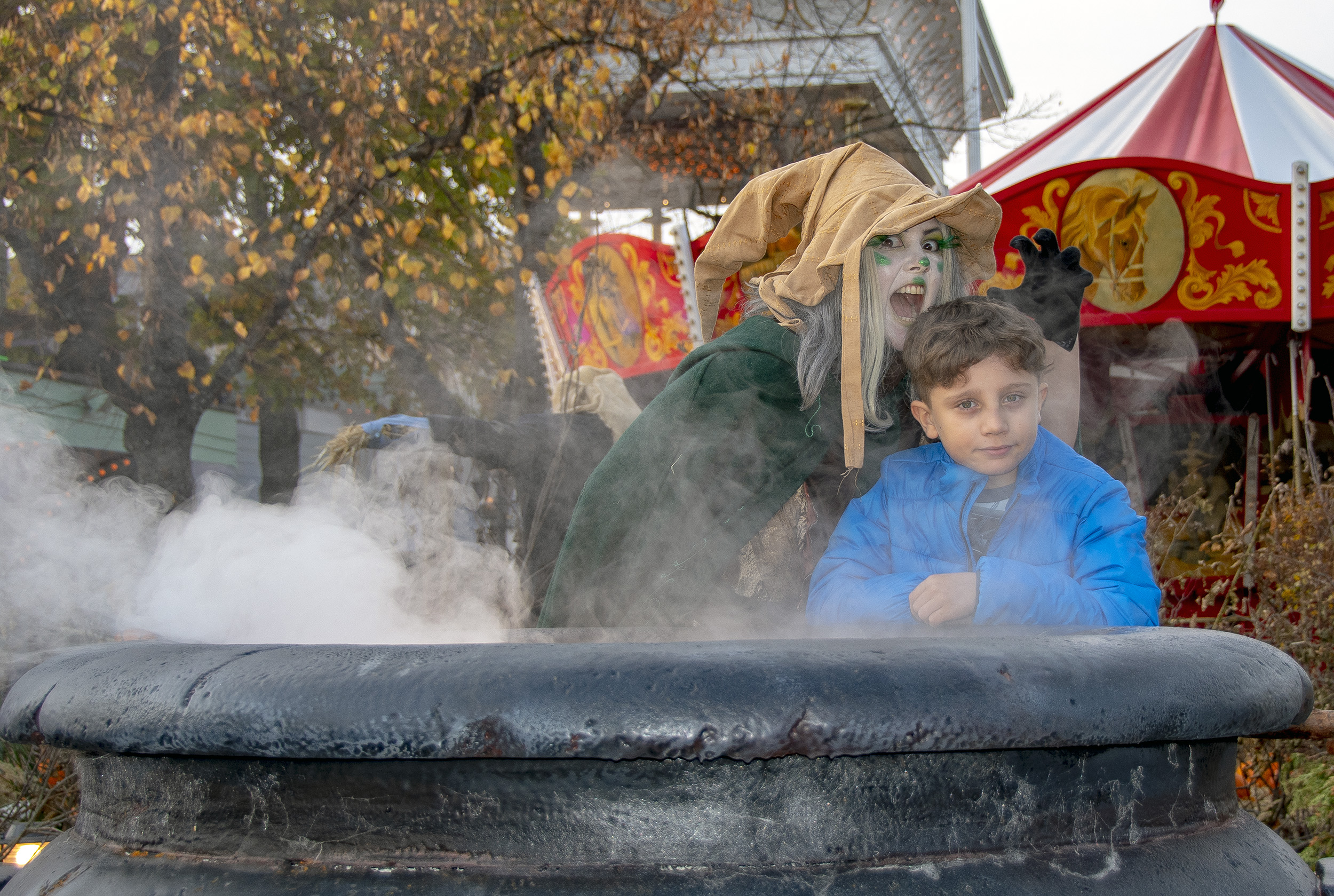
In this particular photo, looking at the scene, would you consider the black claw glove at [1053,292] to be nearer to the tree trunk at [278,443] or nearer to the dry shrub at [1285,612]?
the dry shrub at [1285,612]

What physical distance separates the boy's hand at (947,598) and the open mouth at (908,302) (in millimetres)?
638

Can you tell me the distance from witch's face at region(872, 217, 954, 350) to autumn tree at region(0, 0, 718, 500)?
498 centimetres

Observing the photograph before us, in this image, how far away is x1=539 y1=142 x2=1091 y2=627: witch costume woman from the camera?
1.85m

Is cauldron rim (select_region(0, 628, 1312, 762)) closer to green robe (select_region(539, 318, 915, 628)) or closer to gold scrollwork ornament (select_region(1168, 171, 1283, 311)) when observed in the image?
green robe (select_region(539, 318, 915, 628))

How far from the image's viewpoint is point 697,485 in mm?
1851

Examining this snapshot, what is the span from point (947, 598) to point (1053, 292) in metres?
1.05

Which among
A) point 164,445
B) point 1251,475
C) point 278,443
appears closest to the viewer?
point 1251,475

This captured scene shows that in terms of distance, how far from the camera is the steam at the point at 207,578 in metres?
1.82

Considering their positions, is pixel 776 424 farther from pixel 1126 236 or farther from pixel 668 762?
pixel 1126 236

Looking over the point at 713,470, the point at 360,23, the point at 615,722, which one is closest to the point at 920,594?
the point at 713,470

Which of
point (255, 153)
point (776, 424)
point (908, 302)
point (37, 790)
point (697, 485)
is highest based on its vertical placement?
point (255, 153)

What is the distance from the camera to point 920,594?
152 cm

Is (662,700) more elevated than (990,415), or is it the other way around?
(990,415)

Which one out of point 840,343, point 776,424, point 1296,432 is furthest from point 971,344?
point 1296,432
